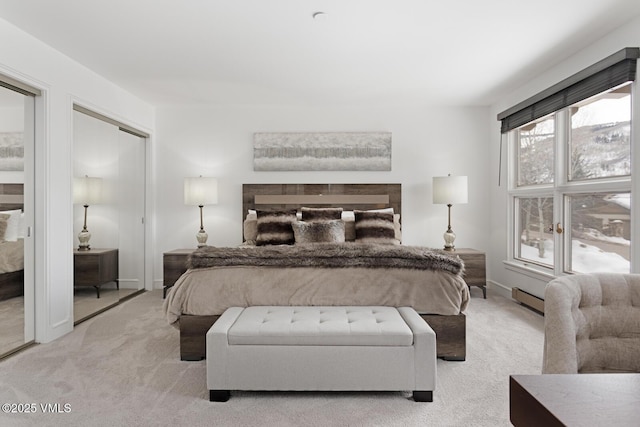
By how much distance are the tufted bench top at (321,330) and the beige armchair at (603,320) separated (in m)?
1.14

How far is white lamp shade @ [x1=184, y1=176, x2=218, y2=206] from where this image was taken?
5031 mm

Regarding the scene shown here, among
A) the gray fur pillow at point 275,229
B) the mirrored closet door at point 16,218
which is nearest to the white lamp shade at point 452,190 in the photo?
the gray fur pillow at point 275,229

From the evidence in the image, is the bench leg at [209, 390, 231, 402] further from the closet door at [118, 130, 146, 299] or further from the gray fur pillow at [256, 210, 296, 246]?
the closet door at [118, 130, 146, 299]

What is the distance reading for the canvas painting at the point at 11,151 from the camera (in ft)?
9.98

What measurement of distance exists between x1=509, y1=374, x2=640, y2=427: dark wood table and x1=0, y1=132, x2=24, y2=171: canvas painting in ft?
11.8

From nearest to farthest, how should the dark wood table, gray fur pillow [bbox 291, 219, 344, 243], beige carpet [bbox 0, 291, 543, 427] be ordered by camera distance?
the dark wood table
beige carpet [bbox 0, 291, 543, 427]
gray fur pillow [bbox 291, 219, 344, 243]

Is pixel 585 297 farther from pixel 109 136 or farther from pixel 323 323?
pixel 109 136

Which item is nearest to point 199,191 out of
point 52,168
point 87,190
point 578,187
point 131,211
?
point 131,211

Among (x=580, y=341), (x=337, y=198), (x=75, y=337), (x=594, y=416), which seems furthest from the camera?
(x=337, y=198)

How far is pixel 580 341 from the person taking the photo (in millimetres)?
1187

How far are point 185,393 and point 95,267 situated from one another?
2347 millimetres

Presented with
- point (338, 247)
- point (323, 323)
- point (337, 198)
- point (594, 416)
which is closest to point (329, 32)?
point (338, 247)

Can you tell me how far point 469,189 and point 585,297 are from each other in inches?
177

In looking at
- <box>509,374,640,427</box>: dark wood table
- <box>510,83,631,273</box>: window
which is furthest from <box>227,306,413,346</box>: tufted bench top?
<box>510,83,631,273</box>: window
